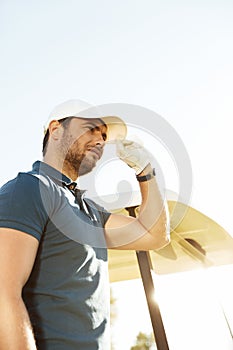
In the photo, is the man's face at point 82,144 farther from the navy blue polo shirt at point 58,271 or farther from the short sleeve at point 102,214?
the navy blue polo shirt at point 58,271

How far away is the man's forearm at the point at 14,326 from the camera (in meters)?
1.01

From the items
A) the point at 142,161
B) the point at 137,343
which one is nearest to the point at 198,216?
the point at 142,161

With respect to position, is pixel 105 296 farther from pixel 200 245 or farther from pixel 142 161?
pixel 200 245

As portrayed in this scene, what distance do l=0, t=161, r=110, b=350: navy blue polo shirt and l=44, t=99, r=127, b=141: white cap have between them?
1.86 ft

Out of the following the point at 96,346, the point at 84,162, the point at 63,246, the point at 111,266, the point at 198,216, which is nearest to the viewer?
the point at 96,346

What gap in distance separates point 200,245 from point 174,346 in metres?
1.09

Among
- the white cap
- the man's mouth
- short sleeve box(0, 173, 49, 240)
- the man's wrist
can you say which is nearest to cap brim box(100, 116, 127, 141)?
the white cap

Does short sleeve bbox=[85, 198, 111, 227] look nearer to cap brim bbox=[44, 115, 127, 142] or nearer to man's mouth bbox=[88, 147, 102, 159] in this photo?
man's mouth bbox=[88, 147, 102, 159]

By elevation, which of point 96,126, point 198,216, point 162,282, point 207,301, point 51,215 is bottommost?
point 207,301

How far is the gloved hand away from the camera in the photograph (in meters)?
1.87

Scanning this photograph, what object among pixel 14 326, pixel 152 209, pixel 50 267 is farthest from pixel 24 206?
pixel 152 209

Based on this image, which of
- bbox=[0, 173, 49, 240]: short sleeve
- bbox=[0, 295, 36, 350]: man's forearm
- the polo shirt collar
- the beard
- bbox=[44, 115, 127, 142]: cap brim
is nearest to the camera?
Result: bbox=[0, 295, 36, 350]: man's forearm

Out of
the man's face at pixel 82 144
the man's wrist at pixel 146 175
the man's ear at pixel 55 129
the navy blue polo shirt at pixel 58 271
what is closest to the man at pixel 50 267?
the navy blue polo shirt at pixel 58 271

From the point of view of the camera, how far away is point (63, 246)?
1.31 metres
